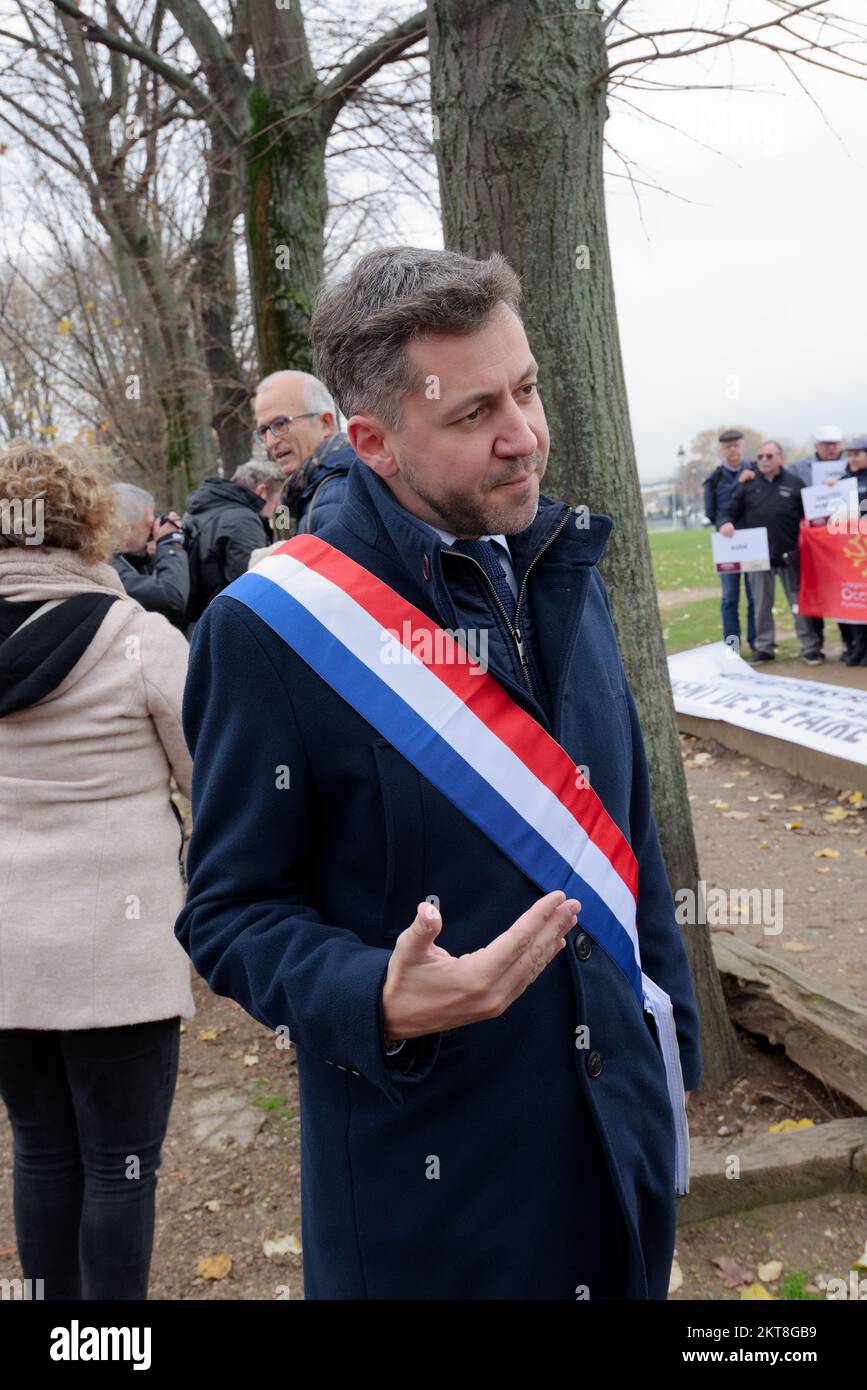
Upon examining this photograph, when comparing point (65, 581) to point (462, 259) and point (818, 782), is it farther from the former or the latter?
point (818, 782)

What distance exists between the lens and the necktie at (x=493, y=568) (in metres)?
1.81

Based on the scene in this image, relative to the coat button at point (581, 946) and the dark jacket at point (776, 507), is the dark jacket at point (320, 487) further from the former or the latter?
the dark jacket at point (776, 507)

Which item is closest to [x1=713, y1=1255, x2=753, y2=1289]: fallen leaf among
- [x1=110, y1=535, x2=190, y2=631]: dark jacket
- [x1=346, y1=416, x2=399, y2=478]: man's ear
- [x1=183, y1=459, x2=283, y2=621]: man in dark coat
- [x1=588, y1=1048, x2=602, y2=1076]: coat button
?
[x1=588, y1=1048, x2=602, y2=1076]: coat button

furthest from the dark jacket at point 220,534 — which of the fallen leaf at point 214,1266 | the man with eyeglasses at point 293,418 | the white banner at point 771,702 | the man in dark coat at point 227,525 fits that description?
the fallen leaf at point 214,1266

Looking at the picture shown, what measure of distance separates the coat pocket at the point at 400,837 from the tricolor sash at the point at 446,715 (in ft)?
0.09

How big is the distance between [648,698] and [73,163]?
40.5 feet

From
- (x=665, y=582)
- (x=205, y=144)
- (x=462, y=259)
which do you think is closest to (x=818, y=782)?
(x=462, y=259)

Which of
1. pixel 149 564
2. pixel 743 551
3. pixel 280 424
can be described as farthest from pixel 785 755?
pixel 280 424

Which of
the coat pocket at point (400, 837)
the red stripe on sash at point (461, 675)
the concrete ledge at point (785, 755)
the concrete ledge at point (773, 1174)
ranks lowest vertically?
the concrete ledge at point (773, 1174)

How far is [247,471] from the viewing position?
6.20 meters

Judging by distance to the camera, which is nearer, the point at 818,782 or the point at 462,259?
the point at 462,259

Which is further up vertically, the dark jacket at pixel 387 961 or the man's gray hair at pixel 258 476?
the man's gray hair at pixel 258 476

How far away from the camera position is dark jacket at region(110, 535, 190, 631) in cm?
573

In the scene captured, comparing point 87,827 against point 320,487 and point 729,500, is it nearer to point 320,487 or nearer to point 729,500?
point 320,487
